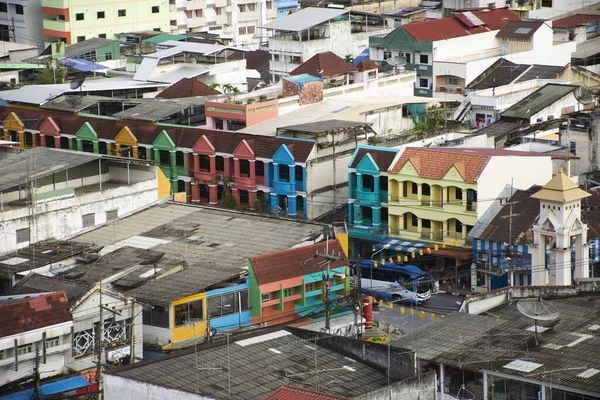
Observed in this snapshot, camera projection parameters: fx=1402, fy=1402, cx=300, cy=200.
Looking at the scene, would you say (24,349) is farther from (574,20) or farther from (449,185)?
(574,20)

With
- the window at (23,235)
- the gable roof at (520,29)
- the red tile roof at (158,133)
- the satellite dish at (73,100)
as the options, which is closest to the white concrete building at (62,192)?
the window at (23,235)

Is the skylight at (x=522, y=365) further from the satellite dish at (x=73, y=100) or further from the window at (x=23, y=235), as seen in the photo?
the satellite dish at (x=73, y=100)

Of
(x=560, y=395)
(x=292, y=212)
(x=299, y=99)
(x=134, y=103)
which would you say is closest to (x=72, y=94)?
(x=134, y=103)

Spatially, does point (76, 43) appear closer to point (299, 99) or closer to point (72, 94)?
point (72, 94)

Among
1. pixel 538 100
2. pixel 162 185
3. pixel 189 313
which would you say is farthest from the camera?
pixel 538 100

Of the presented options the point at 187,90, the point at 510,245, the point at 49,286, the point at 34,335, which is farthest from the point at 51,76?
the point at 34,335
